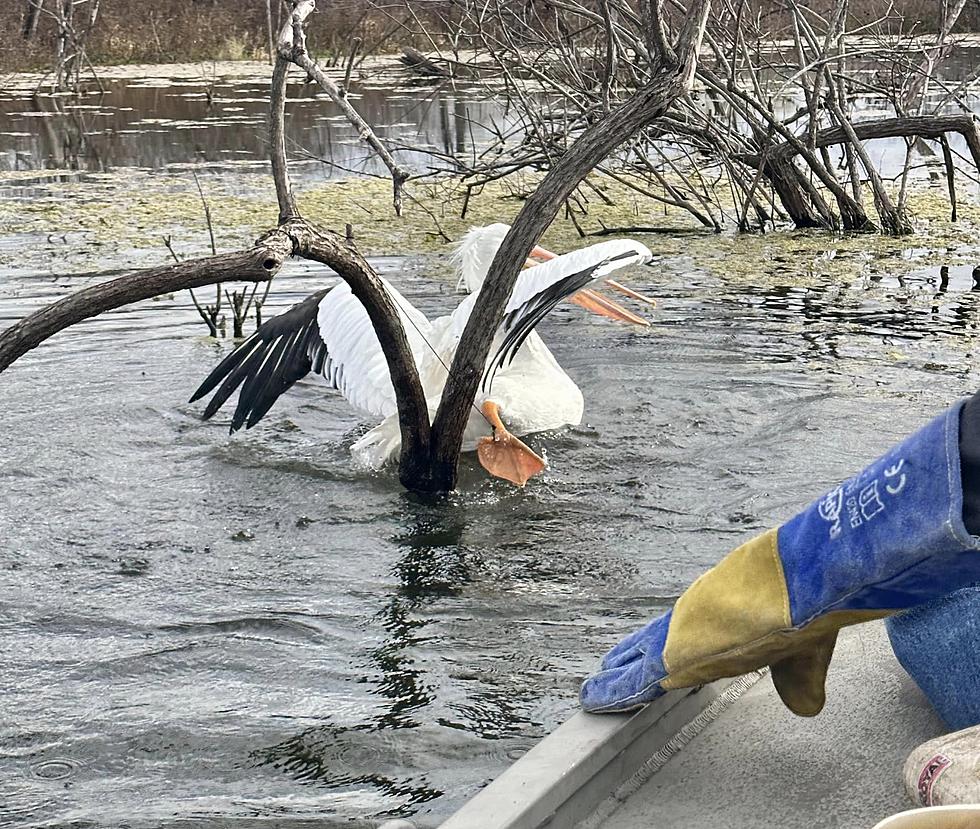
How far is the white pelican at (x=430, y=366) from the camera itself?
3.82 m

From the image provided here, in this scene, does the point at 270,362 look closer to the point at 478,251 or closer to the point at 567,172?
the point at 478,251

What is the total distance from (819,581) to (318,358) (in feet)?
10.1

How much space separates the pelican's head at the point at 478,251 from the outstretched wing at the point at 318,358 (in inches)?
9.1

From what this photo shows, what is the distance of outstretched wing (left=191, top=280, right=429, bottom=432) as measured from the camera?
13.5ft

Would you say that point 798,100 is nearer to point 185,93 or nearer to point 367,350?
point 185,93

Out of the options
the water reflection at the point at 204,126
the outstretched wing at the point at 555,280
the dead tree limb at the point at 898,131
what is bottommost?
the outstretched wing at the point at 555,280

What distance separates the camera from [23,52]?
19.7 meters

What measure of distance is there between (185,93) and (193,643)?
1531cm

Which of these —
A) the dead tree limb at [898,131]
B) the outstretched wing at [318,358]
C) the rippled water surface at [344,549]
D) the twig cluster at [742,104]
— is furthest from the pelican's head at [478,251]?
the dead tree limb at [898,131]

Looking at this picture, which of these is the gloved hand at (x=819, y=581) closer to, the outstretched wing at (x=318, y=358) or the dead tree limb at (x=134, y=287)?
the dead tree limb at (x=134, y=287)

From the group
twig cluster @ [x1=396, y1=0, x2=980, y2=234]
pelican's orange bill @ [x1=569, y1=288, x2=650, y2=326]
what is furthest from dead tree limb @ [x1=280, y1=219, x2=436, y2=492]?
twig cluster @ [x1=396, y1=0, x2=980, y2=234]

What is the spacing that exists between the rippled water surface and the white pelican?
0.15 meters

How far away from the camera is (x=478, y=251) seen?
428cm

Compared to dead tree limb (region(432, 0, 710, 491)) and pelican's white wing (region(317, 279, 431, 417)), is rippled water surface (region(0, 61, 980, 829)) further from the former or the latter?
dead tree limb (region(432, 0, 710, 491))
